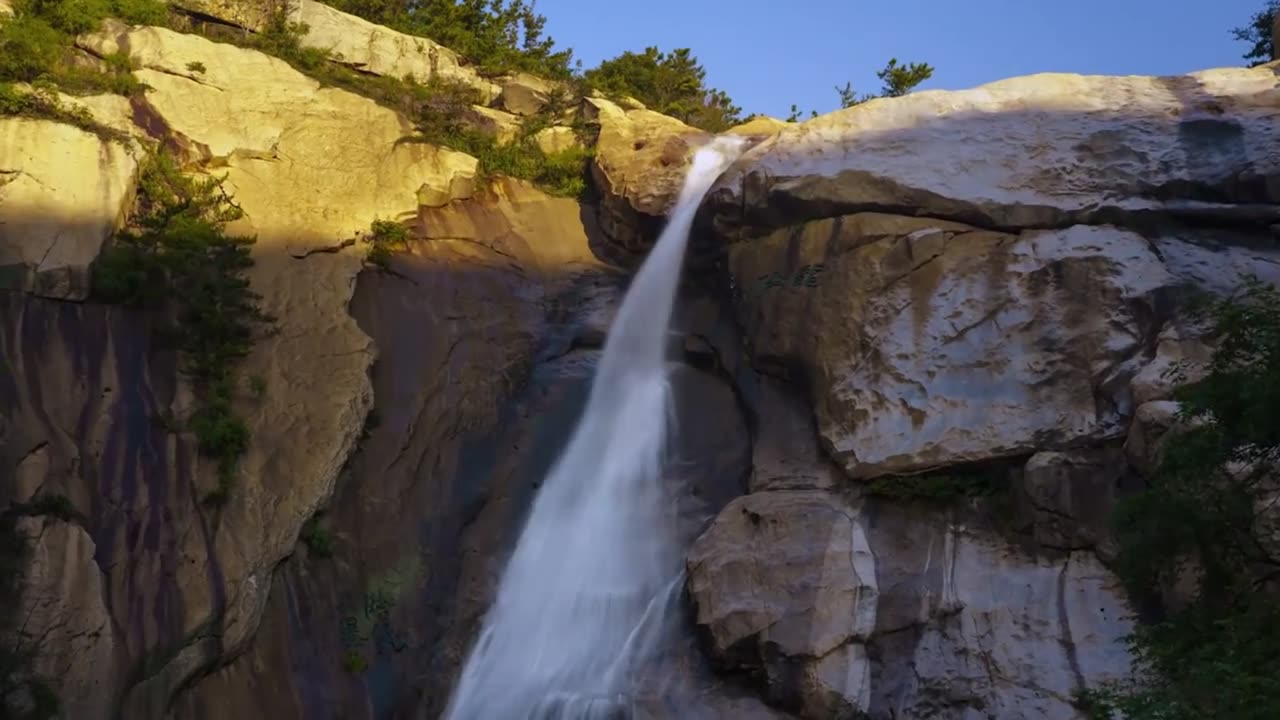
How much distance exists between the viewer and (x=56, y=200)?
1434 cm

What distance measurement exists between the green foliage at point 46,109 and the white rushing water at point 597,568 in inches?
335

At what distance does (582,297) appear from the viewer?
1928 cm

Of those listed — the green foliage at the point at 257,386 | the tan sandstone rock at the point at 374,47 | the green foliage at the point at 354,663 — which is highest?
the tan sandstone rock at the point at 374,47

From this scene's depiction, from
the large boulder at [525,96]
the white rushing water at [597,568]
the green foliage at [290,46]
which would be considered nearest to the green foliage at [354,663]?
the white rushing water at [597,568]

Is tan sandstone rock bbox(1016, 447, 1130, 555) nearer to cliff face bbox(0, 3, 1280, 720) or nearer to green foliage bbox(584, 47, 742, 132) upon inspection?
cliff face bbox(0, 3, 1280, 720)

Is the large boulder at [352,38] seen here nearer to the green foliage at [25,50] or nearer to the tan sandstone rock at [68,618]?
the green foliage at [25,50]

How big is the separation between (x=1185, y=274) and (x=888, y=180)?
4.18 meters

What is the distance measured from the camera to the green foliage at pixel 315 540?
13.5m

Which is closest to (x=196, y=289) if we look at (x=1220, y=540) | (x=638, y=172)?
(x=638, y=172)

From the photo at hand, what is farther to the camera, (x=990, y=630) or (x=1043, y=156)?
(x=1043, y=156)

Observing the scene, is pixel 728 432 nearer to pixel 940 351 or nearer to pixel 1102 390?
pixel 940 351

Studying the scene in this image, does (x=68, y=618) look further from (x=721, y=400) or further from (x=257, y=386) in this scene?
(x=721, y=400)

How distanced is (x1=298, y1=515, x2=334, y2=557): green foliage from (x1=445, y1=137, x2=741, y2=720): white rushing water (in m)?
2.33

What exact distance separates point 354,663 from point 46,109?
9.38 metres
